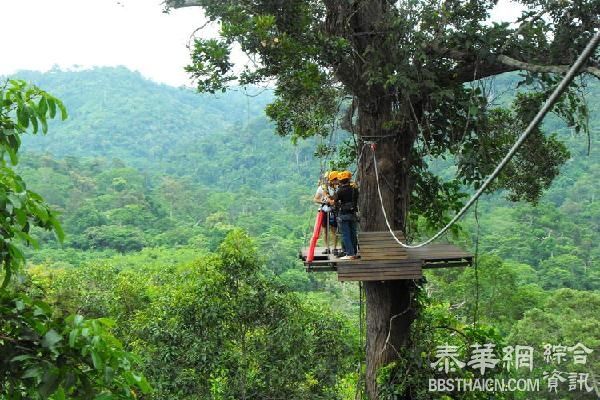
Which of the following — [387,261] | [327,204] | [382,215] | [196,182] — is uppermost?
[327,204]

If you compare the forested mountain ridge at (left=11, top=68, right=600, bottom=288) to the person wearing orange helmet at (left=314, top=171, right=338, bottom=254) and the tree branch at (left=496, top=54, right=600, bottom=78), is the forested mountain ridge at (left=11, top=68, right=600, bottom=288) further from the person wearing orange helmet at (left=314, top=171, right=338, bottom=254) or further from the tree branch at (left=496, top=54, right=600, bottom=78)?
the tree branch at (left=496, top=54, right=600, bottom=78)

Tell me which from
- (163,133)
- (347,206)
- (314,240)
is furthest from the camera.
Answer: (163,133)

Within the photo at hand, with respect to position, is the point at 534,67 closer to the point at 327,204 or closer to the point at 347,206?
the point at 347,206

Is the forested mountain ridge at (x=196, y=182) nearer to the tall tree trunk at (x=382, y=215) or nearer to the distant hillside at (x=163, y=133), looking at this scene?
the distant hillside at (x=163, y=133)

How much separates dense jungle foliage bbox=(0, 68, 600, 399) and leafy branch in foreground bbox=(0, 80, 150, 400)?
89 millimetres

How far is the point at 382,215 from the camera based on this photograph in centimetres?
508

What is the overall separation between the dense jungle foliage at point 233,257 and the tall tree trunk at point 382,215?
9.2 inches

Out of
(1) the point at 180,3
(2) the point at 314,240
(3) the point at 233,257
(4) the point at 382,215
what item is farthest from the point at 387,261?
(3) the point at 233,257

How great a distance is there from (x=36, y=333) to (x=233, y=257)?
5510 mm

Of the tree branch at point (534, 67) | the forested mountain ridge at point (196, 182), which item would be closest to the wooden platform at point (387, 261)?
the tree branch at point (534, 67)

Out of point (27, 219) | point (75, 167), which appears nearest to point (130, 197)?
point (75, 167)

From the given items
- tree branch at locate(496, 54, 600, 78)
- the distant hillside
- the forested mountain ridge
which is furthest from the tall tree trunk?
the distant hillside

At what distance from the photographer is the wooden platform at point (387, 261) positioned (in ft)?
13.6

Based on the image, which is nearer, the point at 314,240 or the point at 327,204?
the point at 314,240
